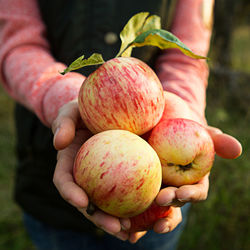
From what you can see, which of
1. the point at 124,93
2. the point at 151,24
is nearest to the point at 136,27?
the point at 151,24

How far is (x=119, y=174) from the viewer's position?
34.9 inches

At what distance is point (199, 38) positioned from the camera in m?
1.48

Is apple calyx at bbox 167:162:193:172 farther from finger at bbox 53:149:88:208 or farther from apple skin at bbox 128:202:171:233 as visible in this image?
finger at bbox 53:149:88:208

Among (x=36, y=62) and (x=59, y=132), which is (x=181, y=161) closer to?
(x=59, y=132)

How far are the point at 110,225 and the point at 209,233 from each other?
4.60 ft

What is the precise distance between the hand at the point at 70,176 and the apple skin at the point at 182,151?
0.23m

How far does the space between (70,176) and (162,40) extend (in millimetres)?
548

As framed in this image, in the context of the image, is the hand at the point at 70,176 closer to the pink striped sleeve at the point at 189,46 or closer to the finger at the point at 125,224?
the finger at the point at 125,224

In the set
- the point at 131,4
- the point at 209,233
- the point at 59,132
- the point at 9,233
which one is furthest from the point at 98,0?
the point at 9,233

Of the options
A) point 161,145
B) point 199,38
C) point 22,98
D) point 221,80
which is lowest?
point 221,80

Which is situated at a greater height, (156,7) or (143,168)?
(156,7)

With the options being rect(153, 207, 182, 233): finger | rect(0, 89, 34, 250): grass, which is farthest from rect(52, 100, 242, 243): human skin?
rect(0, 89, 34, 250): grass

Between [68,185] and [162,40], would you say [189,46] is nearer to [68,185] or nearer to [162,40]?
[162,40]

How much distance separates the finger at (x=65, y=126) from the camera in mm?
925
